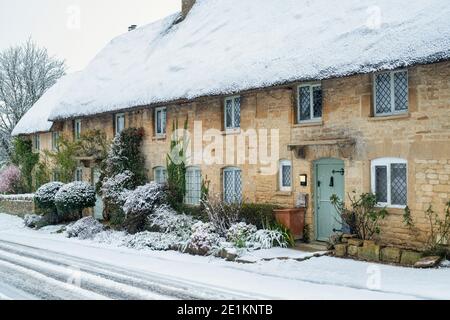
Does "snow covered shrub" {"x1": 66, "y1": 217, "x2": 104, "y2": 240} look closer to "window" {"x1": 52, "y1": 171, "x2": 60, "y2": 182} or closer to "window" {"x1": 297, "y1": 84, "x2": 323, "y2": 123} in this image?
"window" {"x1": 52, "y1": 171, "x2": 60, "y2": 182}

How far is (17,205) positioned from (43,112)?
6310 mm

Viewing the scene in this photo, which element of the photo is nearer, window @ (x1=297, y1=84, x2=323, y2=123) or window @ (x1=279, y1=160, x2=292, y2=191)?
window @ (x1=297, y1=84, x2=323, y2=123)

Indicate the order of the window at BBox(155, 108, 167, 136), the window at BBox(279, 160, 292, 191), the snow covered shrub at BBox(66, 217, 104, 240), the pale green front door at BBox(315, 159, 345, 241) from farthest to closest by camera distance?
the window at BBox(155, 108, 167, 136), the snow covered shrub at BBox(66, 217, 104, 240), the window at BBox(279, 160, 292, 191), the pale green front door at BBox(315, 159, 345, 241)

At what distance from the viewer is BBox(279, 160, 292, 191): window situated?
1416cm

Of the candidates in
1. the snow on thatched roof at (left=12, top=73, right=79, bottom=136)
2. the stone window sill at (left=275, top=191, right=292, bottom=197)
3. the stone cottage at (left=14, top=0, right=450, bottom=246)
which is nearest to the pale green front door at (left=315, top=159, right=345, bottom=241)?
the stone cottage at (left=14, top=0, right=450, bottom=246)

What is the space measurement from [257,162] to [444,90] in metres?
5.73

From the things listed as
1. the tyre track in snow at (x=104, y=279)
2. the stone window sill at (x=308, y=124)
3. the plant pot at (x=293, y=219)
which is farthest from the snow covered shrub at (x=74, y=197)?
the stone window sill at (x=308, y=124)

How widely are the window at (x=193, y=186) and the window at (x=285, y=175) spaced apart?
3.54 m

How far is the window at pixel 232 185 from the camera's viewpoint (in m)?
15.6

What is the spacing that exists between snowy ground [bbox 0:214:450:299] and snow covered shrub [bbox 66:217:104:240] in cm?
352

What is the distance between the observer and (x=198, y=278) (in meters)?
9.98

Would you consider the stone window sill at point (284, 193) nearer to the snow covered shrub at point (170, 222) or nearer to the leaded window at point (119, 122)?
the snow covered shrub at point (170, 222)

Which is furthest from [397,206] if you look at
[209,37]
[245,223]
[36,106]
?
[36,106]

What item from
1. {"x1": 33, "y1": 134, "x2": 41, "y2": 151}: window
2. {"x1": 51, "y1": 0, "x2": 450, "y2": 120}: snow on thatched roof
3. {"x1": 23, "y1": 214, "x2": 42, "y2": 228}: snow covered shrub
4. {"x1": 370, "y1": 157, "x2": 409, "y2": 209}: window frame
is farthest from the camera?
{"x1": 33, "y1": 134, "x2": 41, "y2": 151}: window
